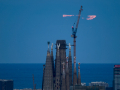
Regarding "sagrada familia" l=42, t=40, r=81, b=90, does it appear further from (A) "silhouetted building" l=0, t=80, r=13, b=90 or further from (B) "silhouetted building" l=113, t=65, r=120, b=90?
(A) "silhouetted building" l=0, t=80, r=13, b=90

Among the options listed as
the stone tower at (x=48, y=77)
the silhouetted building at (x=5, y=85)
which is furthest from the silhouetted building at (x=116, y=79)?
the silhouetted building at (x=5, y=85)

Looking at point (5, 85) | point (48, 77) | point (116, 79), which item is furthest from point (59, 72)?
point (5, 85)

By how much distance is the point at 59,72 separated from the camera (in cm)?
4497

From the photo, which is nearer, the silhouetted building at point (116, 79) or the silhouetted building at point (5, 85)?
the silhouetted building at point (116, 79)

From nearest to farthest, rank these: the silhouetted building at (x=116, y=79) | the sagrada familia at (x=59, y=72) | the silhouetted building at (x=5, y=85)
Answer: the sagrada familia at (x=59, y=72) < the silhouetted building at (x=116, y=79) < the silhouetted building at (x=5, y=85)

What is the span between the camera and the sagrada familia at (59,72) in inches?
1735

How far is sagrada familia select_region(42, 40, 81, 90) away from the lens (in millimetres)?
44062

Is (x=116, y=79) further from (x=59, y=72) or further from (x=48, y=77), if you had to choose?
(x=48, y=77)

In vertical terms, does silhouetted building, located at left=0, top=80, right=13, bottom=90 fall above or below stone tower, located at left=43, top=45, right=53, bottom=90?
below

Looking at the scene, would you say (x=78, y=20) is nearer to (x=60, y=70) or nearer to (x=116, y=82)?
(x=60, y=70)

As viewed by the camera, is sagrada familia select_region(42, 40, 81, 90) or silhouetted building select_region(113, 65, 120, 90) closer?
sagrada familia select_region(42, 40, 81, 90)

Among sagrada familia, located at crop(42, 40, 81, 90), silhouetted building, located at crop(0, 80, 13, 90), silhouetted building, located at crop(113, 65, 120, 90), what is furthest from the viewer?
silhouetted building, located at crop(0, 80, 13, 90)

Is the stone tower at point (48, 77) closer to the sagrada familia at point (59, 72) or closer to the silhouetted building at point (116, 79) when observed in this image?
the sagrada familia at point (59, 72)

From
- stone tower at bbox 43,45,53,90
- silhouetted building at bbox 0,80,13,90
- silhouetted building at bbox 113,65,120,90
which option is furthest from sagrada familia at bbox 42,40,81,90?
silhouetted building at bbox 0,80,13,90
